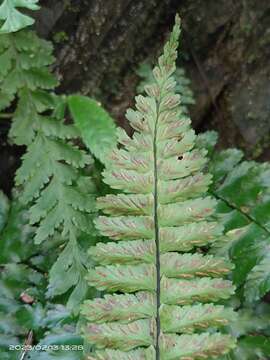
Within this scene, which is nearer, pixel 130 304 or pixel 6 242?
pixel 130 304

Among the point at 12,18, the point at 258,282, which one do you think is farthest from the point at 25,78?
the point at 258,282

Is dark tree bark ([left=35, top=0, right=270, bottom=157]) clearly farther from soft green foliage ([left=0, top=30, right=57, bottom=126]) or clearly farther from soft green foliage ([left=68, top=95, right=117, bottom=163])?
soft green foliage ([left=68, top=95, right=117, bottom=163])

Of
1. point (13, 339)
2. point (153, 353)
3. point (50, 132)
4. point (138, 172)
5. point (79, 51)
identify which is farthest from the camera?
point (79, 51)

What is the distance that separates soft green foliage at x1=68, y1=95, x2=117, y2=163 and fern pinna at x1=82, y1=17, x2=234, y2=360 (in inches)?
15.5

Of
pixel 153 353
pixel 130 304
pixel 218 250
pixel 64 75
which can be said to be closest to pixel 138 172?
pixel 130 304

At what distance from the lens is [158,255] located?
128 cm

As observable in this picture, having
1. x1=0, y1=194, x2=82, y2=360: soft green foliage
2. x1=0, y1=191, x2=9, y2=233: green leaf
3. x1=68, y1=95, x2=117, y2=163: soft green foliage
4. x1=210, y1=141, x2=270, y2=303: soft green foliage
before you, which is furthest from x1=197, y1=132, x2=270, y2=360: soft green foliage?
x1=0, y1=191, x2=9, y2=233: green leaf

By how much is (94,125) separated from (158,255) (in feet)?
2.11

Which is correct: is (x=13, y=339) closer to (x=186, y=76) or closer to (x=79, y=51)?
(x=79, y=51)

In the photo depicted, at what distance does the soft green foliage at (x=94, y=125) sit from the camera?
1.75 metres

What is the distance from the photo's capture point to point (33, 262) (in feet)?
6.30

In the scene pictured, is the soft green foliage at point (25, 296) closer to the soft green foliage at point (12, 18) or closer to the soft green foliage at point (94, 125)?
the soft green foliage at point (94, 125)

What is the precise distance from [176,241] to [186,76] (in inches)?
59.1

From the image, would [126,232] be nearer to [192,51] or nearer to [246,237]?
[246,237]
